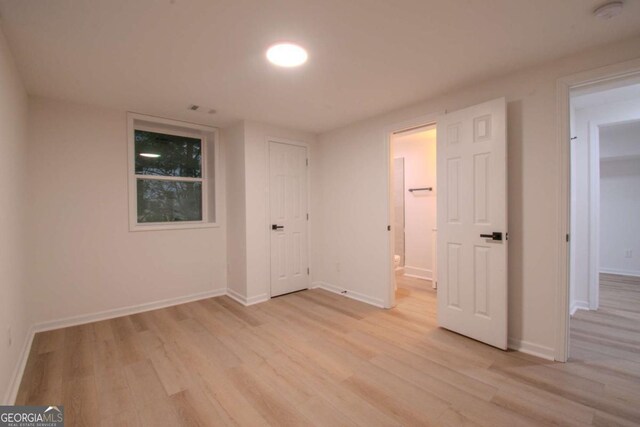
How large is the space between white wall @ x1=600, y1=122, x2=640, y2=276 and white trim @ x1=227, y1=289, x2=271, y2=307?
20.0 feet

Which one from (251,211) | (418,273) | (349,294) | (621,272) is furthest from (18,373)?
(621,272)

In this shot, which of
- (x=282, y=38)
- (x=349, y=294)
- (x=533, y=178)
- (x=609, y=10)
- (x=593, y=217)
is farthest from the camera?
(x=349, y=294)

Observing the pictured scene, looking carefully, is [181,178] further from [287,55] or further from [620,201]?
[620,201]

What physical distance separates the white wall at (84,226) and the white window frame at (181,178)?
7 centimetres

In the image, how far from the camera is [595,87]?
215cm

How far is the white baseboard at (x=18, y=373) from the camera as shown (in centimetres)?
179

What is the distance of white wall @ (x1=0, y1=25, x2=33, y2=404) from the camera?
1769 mm

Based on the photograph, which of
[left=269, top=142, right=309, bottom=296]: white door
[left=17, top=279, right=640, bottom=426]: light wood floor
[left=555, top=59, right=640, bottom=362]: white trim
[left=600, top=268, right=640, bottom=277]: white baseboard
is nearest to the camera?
[left=17, top=279, right=640, bottom=426]: light wood floor

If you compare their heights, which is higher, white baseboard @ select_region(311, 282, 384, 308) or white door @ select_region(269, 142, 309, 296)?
white door @ select_region(269, 142, 309, 296)

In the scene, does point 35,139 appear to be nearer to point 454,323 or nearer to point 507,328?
point 454,323

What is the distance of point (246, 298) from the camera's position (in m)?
3.66

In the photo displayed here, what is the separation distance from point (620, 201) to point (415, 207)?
146 inches

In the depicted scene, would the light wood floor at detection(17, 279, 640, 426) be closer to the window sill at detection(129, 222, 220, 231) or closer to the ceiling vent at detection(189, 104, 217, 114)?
the window sill at detection(129, 222, 220, 231)

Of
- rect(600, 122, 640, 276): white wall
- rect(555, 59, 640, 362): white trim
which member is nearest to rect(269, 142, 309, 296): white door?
rect(555, 59, 640, 362): white trim
